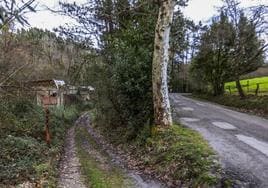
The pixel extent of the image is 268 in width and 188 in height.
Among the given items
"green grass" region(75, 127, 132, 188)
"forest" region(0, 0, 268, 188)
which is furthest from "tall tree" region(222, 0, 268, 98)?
"green grass" region(75, 127, 132, 188)

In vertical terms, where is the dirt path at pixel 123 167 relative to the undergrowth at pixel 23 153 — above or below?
below

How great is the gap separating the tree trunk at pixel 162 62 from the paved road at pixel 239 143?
1629 mm

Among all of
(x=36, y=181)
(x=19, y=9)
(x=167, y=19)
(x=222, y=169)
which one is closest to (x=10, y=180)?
(x=36, y=181)

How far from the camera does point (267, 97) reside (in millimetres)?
21703

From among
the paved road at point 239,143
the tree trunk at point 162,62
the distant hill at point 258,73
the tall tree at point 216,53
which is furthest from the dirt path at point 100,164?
the distant hill at point 258,73

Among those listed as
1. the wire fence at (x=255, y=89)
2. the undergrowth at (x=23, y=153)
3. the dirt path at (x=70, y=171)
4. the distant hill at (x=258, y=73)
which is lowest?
the dirt path at (x=70, y=171)

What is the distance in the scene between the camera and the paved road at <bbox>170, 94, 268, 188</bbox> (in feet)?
26.1

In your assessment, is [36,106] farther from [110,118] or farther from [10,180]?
[10,180]

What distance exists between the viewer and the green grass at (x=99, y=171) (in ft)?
30.0

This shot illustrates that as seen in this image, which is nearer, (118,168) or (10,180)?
(10,180)

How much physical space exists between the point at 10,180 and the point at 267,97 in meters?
17.2

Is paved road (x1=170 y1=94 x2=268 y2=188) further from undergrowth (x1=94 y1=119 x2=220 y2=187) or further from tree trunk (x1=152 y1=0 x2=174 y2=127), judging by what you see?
tree trunk (x1=152 y1=0 x2=174 y2=127)

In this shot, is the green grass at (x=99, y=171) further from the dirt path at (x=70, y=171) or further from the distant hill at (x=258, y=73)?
the distant hill at (x=258, y=73)

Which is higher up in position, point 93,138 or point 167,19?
point 167,19
